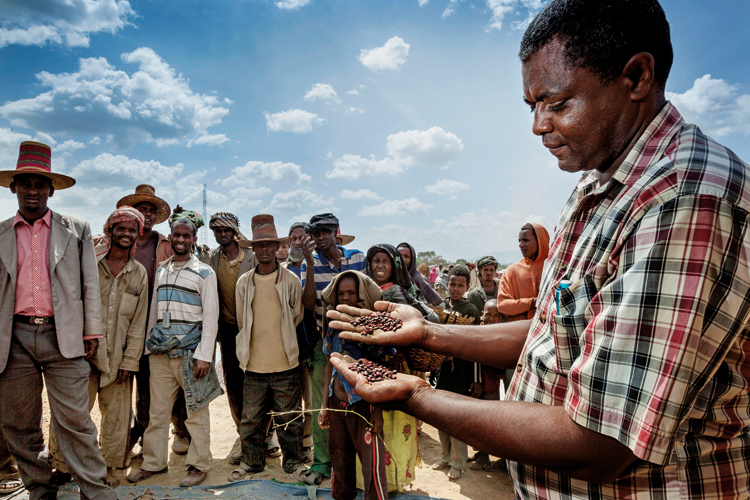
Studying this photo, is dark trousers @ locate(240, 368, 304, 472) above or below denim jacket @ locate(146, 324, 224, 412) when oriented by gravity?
below

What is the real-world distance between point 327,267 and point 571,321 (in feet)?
13.9

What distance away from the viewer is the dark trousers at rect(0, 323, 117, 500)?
3.58m

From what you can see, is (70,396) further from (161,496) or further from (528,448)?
(528,448)

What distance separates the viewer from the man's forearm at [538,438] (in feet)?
2.99

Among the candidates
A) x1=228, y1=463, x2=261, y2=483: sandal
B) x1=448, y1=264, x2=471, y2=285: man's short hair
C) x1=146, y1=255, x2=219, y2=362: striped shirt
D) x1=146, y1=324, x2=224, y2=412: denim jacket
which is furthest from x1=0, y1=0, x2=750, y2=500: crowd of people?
x1=448, y1=264, x2=471, y2=285: man's short hair

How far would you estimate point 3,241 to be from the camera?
12.0ft

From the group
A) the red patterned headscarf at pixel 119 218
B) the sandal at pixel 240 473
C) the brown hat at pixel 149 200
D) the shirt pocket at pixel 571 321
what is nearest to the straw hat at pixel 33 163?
the red patterned headscarf at pixel 119 218

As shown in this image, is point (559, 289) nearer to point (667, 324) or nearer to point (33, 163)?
point (667, 324)

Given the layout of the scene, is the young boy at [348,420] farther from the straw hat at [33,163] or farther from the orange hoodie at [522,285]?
the straw hat at [33,163]

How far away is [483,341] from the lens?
1.67m

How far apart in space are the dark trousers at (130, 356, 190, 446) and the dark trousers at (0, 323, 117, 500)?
3.43 feet

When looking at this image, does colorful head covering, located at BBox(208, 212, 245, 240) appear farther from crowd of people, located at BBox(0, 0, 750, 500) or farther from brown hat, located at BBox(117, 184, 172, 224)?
crowd of people, located at BBox(0, 0, 750, 500)

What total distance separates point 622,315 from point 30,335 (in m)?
4.64

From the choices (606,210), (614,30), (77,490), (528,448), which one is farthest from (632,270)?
(77,490)
